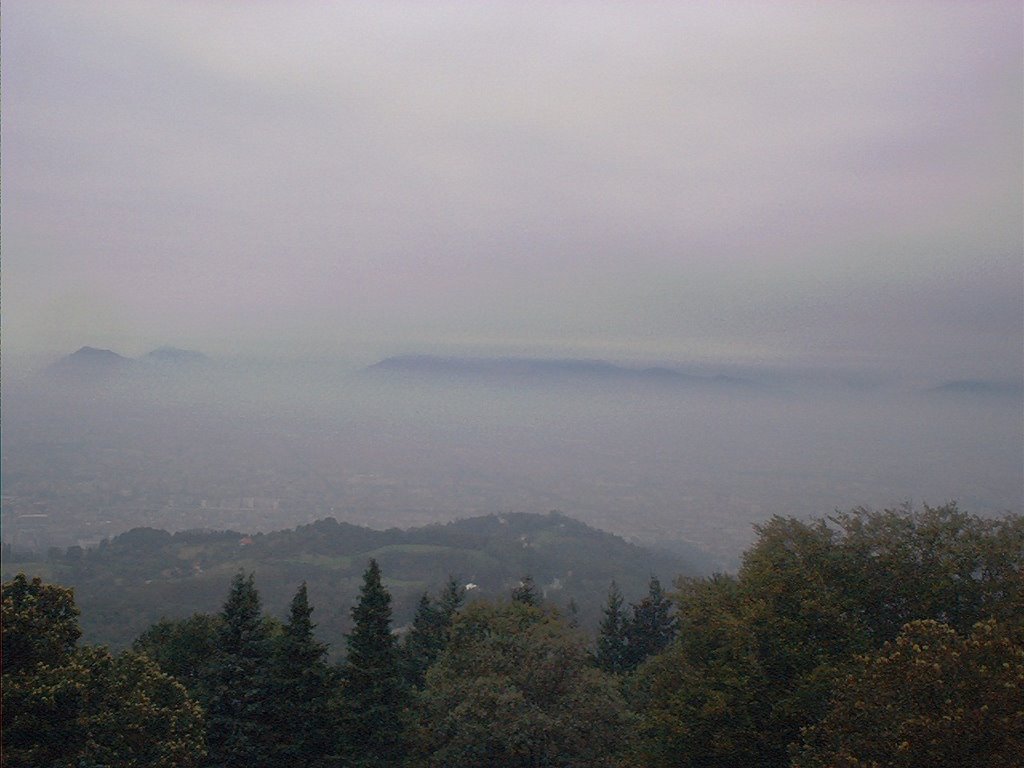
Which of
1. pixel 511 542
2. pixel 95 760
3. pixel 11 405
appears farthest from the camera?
pixel 511 542

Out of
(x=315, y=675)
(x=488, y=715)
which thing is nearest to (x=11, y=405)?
(x=315, y=675)

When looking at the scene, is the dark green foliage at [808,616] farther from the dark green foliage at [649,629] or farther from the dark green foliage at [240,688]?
the dark green foliage at [649,629]

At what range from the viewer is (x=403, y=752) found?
60.4ft

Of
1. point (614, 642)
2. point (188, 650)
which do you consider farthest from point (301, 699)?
point (614, 642)

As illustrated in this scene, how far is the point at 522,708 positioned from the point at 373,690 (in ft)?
19.3

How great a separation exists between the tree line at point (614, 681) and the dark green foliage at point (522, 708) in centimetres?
5

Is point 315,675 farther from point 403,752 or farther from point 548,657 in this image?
point 548,657

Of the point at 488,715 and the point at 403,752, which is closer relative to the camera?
the point at 488,715

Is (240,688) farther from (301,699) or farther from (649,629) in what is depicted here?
(649,629)

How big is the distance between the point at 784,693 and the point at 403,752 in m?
10.8

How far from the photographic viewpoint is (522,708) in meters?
14.8

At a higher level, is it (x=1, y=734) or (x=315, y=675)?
(x=1, y=734)

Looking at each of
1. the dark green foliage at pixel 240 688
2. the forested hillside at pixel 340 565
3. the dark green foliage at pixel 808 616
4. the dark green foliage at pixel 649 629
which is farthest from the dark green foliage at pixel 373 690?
the forested hillside at pixel 340 565

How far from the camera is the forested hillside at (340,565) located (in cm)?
8450
